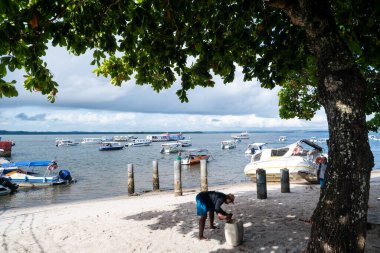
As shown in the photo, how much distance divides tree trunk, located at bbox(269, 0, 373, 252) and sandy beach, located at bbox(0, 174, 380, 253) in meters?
2.20

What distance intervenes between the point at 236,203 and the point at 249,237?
4.22 metres

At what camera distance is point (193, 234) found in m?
8.95

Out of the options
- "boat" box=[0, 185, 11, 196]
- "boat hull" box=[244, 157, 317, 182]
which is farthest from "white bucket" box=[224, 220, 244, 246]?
"boat" box=[0, 185, 11, 196]

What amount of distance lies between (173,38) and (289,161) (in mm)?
16555

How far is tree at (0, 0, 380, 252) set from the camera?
16.6 ft

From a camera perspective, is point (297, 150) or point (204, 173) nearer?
point (204, 173)

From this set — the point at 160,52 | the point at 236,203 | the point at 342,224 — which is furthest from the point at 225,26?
the point at 236,203

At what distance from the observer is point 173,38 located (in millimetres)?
7758

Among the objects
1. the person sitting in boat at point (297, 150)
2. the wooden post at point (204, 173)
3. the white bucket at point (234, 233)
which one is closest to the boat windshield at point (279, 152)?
the person sitting in boat at point (297, 150)

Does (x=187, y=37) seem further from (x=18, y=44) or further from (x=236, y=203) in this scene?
(x=236, y=203)

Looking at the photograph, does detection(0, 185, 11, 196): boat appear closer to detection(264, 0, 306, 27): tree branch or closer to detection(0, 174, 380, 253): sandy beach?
detection(0, 174, 380, 253): sandy beach

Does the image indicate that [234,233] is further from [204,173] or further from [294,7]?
[204,173]

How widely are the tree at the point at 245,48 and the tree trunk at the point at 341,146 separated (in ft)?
0.05

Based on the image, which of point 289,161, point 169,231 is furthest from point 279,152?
point 169,231
